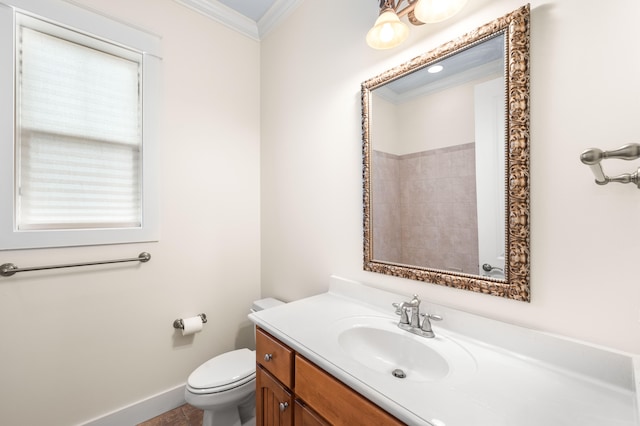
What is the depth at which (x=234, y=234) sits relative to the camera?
2.06 meters

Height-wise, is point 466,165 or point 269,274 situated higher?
point 466,165

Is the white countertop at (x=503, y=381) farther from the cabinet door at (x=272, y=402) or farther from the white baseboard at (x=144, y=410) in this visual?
the white baseboard at (x=144, y=410)

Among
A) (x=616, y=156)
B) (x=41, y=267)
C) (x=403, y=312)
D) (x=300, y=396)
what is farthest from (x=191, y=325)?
(x=616, y=156)

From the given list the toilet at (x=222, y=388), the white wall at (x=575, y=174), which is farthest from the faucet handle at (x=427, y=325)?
the toilet at (x=222, y=388)

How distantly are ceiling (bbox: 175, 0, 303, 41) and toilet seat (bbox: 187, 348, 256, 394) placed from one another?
230cm

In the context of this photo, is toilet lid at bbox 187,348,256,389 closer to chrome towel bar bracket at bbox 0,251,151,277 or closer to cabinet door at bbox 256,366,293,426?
cabinet door at bbox 256,366,293,426

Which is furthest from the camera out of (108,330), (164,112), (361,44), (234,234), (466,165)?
(234,234)

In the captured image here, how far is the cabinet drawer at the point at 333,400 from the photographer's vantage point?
71 centimetres

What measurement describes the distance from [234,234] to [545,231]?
1.83 metres

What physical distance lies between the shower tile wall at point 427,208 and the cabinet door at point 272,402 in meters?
0.71

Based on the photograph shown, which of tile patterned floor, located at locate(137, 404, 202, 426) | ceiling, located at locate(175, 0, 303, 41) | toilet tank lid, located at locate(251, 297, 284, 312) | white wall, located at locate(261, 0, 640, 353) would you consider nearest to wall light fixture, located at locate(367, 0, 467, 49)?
white wall, located at locate(261, 0, 640, 353)

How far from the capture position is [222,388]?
4.50ft

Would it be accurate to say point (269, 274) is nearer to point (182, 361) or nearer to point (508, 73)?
point (182, 361)

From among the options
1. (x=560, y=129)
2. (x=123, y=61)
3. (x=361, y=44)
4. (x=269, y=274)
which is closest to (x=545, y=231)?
(x=560, y=129)
